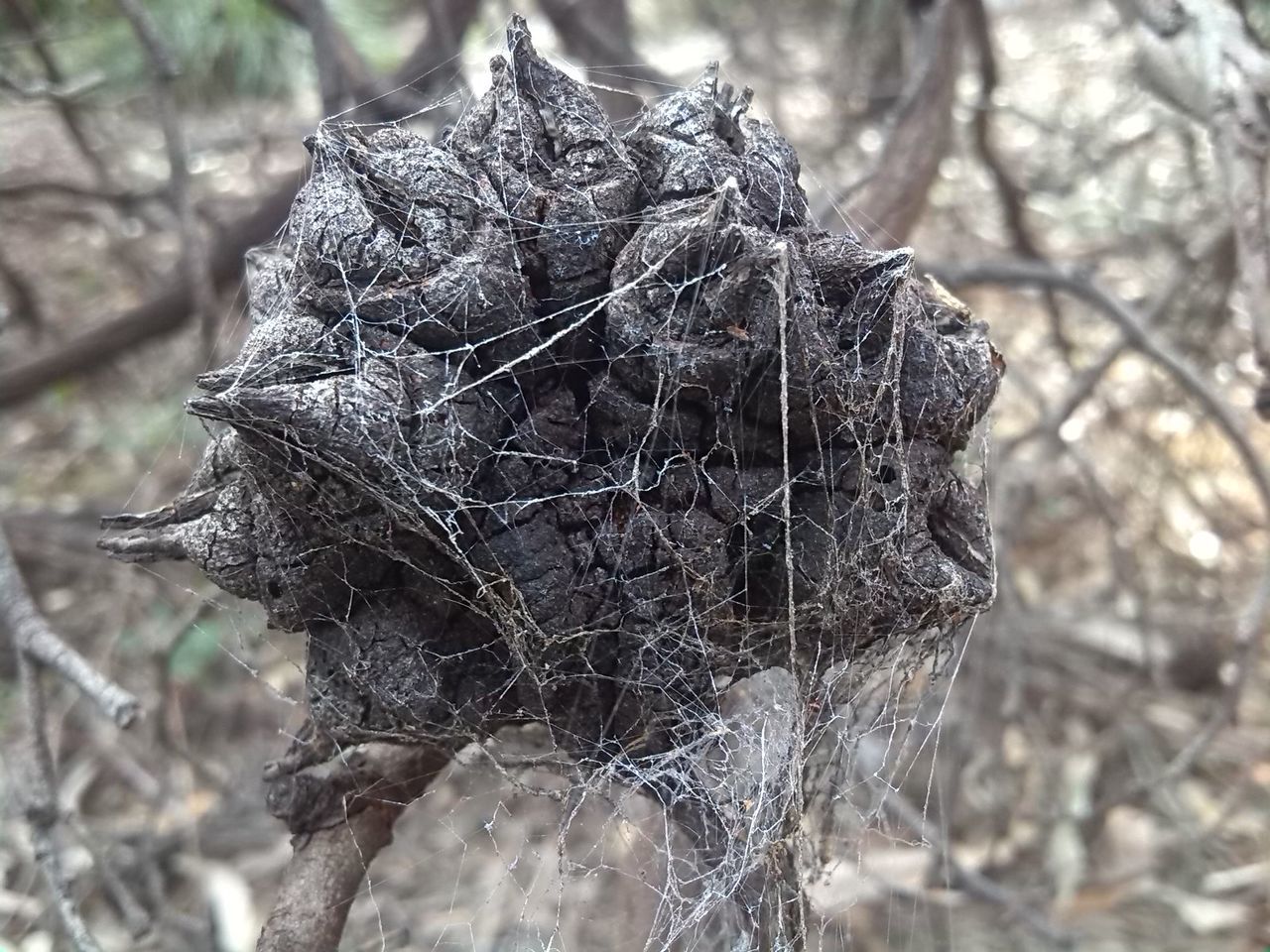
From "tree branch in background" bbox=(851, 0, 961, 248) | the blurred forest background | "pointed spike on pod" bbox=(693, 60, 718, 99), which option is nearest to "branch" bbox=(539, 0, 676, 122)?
the blurred forest background

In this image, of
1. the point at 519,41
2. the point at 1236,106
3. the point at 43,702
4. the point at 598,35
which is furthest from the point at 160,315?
the point at 1236,106

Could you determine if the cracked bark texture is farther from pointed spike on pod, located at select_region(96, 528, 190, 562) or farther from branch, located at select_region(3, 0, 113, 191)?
branch, located at select_region(3, 0, 113, 191)

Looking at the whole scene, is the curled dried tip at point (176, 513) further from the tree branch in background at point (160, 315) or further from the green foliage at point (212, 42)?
the green foliage at point (212, 42)

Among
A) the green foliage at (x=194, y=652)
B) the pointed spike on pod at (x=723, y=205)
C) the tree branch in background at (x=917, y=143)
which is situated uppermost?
the pointed spike on pod at (x=723, y=205)

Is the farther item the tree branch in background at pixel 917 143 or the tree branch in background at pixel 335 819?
the tree branch in background at pixel 917 143

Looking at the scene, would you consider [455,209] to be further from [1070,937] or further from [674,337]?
[1070,937]

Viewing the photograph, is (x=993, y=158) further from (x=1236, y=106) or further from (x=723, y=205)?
(x=723, y=205)

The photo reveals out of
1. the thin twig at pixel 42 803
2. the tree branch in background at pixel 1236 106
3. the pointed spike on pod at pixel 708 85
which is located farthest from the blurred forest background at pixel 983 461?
the pointed spike on pod at pixel 708 85
